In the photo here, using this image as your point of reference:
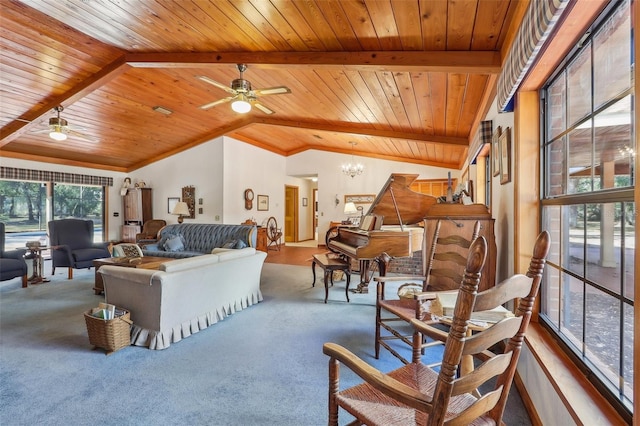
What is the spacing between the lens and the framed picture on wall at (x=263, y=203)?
29.0ft

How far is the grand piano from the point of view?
337cm

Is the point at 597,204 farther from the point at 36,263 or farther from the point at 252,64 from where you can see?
the point at 36,263

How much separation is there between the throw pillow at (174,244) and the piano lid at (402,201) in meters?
3.75

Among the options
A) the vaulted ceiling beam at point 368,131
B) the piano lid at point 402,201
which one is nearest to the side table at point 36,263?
the vaulted ceiling beam at point 368,131

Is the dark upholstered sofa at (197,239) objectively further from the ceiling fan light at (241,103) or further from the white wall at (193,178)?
the ceiling fan light at (241,103)

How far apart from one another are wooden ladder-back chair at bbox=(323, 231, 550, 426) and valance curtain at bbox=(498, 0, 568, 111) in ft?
→ 3.06

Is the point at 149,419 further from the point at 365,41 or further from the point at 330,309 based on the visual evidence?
the point at 365,41

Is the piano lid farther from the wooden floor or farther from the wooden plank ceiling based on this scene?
the wooden floor

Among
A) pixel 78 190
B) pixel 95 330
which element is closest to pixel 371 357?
pixel 95 330

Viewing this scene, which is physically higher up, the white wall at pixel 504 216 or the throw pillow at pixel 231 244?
the white wall at pixel 504 216

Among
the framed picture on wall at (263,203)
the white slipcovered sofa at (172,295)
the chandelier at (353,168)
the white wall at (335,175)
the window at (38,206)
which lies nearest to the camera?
the white slipcovered sofa at (172,295)

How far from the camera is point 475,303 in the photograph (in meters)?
0.88

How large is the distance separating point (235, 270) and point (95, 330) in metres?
1.33

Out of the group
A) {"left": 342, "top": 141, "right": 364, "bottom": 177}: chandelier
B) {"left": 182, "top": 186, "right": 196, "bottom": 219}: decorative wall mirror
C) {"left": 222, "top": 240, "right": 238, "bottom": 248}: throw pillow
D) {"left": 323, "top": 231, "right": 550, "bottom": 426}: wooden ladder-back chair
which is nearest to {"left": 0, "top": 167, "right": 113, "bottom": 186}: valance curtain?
{"left": 182, "top": 186, "right": 196, "bottom": 219}: decorative wall mirror
